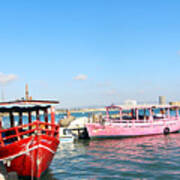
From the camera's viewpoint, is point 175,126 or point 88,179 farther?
point 175,126

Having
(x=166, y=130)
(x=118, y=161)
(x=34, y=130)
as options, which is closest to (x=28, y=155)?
(x=34, y=130)

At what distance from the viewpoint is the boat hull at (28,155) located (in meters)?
12.0

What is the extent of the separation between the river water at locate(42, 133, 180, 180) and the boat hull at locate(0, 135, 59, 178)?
56.3 inches

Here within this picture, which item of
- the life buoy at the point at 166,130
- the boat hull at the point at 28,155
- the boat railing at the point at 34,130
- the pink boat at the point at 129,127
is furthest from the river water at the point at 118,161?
the life buoy at the point at 166,130

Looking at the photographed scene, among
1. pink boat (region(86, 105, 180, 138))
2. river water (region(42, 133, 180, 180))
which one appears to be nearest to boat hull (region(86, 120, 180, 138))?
pink boat (region(86, 105, 180, 138))

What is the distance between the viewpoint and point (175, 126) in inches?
1193

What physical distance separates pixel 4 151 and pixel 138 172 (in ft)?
23.7

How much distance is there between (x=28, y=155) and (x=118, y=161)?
22.6ft

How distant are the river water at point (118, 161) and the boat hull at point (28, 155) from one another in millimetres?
1431

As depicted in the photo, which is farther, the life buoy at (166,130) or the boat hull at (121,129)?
the life buoy at (166,130)

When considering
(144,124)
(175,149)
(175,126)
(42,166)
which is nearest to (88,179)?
(42,166)

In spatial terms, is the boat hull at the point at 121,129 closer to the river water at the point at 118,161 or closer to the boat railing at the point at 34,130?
the river water at the point at 118,161

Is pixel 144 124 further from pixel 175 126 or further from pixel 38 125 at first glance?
pixel 38 125

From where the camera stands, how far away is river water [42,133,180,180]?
13812mm
